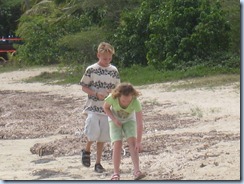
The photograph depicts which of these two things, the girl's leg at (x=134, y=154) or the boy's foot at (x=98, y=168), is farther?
the boy's foot at (x=98, y=168)

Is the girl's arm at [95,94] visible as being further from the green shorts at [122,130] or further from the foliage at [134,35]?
the foliage at [134,35]

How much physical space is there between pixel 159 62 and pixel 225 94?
9855 millimetres

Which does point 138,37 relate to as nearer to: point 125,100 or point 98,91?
point 98,91

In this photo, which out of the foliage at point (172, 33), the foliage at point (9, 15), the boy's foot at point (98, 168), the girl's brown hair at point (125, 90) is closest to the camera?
the girl's brown hair at point (125, 90)

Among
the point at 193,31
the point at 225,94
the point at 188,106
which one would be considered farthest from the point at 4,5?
the point at 225,94

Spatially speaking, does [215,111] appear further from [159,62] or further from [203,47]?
[159,62]

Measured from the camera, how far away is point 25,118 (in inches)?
578

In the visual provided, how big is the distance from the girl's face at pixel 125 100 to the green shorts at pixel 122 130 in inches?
8.8

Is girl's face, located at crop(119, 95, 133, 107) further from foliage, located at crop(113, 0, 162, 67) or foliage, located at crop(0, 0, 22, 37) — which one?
foliage, located at crop(0, 0, 22, 37)

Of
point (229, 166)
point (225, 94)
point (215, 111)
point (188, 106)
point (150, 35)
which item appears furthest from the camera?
point (150, 35)

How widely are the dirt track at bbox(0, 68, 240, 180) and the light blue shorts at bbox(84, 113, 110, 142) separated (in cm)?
38

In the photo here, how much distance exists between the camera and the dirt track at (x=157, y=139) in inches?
270

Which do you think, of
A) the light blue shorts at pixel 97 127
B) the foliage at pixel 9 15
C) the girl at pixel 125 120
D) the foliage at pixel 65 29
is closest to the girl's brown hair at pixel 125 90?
the girl at pixel 125 120

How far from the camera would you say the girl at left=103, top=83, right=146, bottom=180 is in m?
6.36
